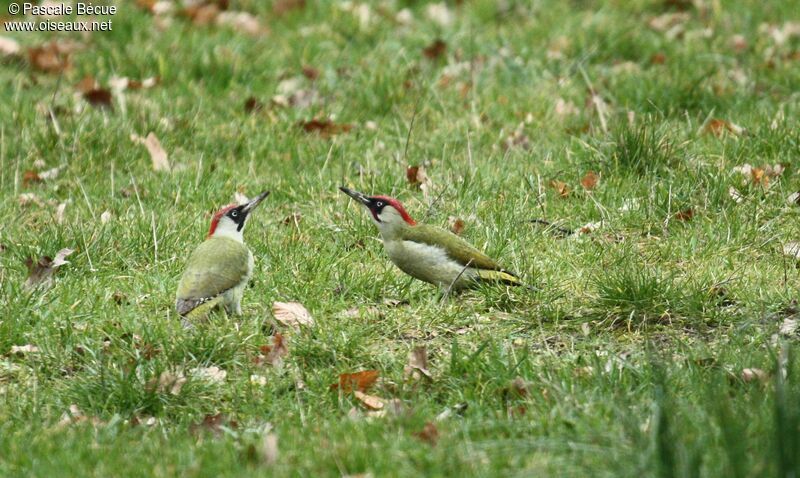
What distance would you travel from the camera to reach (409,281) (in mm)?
6008

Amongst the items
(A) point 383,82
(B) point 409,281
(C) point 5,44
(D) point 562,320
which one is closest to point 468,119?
(A) point 383,82

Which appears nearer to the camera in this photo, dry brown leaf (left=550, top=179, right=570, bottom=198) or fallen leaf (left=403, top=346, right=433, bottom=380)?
fallen leaf (left=403, top=346, right=433, bottom=380)

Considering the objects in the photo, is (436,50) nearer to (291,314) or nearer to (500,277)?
(500,277)

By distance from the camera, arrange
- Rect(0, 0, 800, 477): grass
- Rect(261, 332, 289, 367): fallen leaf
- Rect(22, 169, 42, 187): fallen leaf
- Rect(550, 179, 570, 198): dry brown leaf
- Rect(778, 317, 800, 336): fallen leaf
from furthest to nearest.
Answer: Rect(22, 169, 42, 187): fallen leaf
Rect(550, 179, 570, 198): dry brown leaf
Rect(778, 317, 800, 336): fallen leaf
Rect(261, 332, 289, 367): fallen leaf
Rect(0, 0, 800, 477): grass

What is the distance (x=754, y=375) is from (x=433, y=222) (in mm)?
2741

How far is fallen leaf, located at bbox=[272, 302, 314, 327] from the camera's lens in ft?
17.8

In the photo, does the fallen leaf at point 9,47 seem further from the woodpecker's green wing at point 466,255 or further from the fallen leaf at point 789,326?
the fallen leaf at point 789,326

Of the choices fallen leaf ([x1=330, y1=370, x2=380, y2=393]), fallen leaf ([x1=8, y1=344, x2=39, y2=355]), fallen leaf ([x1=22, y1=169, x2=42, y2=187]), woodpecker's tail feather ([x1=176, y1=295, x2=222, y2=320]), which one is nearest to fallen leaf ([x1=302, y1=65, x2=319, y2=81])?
fallen leaf ([x1=22, y1=169, x2=42, y2=187])

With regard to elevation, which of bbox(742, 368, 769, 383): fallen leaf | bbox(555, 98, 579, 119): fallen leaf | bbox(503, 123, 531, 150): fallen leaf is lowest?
bbox(503, 123, 531, 150): fallen leaf

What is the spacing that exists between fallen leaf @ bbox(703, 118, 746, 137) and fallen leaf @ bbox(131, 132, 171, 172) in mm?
3500

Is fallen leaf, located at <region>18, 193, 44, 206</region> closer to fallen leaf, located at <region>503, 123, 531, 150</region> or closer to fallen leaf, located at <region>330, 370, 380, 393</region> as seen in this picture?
fallen leaf, located at <region>503, 123, 531, 150</region>

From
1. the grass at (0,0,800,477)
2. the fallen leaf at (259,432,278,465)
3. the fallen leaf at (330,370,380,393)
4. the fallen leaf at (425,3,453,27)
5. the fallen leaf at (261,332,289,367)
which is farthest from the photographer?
the fallen leaf at (425,3,453,27)

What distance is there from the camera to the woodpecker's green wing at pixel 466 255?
575cm

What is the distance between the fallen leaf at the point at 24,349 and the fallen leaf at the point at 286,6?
250 inches
